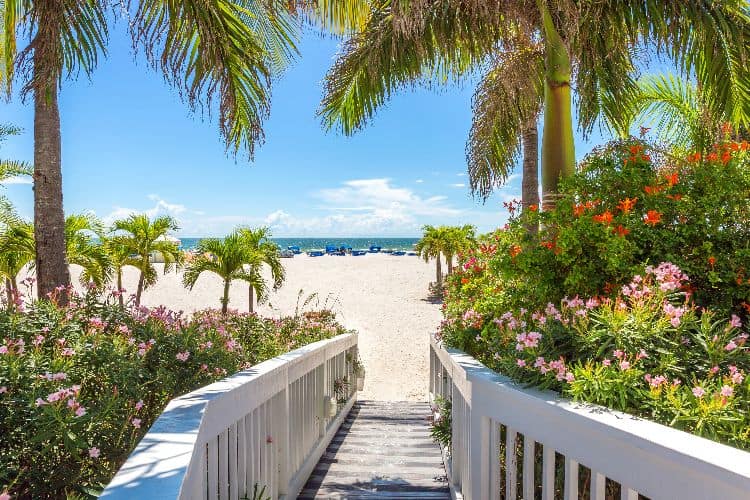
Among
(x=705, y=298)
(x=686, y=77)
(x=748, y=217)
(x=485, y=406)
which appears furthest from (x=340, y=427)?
(x=686, y=77)

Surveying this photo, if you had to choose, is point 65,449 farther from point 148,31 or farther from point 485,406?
point 148,31

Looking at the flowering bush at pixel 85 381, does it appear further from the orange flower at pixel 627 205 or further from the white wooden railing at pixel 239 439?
the orange flower at pixel 627 205

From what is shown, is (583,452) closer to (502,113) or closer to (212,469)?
(212,469)

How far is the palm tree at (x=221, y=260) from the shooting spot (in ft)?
25.9

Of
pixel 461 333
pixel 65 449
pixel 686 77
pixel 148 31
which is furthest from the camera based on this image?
pixel 686 77

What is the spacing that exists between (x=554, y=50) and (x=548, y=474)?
395cm

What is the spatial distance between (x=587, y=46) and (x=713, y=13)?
1.01 meters

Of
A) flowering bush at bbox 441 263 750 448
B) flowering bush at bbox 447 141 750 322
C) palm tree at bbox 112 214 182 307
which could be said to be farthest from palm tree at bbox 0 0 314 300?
palm tree at bbox 112 214 182 307

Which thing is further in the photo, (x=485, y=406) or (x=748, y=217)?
(x=748, y=217)

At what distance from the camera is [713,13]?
4.05 m

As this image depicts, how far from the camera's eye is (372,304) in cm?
1991

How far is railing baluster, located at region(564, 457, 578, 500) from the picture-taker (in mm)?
1659

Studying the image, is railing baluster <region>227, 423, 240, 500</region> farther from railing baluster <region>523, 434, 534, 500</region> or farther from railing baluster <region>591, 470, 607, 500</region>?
railing baluster <region>591, 470, 607, 500</region>

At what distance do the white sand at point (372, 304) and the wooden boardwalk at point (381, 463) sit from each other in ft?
8.01
